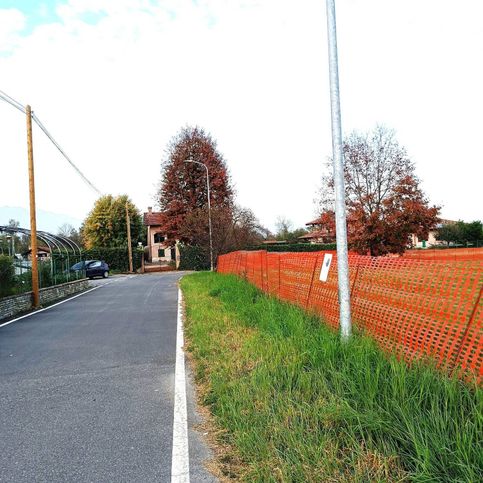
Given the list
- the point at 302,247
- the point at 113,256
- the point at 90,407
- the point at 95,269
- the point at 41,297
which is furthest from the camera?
the point at 302,247

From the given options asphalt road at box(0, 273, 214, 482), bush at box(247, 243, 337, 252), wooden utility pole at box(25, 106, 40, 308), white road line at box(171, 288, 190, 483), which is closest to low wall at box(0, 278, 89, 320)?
wooden utility pole at box(25, 106, 40, 308)

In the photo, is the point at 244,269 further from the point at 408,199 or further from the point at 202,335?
the point at 408,199

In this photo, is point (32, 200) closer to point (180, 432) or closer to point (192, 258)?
point (180, 432)

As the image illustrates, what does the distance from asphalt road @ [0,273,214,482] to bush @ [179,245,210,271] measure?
33.4 meters

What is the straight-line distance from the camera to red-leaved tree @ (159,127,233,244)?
45.6 m

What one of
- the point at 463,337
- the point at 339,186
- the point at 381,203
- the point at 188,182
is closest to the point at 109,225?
the point at 188,182

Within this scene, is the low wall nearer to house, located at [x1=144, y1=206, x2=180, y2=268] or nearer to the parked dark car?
the parked dark car

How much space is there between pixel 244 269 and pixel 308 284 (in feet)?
29.1

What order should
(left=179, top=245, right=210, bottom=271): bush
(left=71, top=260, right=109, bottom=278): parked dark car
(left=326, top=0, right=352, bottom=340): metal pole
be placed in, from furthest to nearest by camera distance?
(left=179, top=245, right=210, bottom=271): bush → (left=71, top=260, right=109, bottom=278): parked dark car → (left=326, top=0, right=352, bottom=340): metal pole

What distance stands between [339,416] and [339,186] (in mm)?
2893

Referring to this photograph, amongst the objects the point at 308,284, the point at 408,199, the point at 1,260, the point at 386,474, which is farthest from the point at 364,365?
the point at 408,199

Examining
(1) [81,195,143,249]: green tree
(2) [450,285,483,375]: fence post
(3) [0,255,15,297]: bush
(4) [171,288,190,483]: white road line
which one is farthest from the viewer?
(1) [81,195,143,249]: green tree

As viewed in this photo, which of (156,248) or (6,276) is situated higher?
(156,248)

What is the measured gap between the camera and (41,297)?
1772 centimetres
